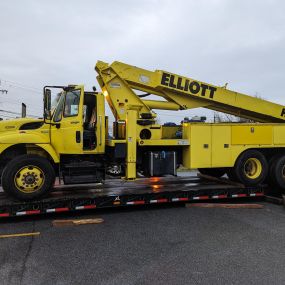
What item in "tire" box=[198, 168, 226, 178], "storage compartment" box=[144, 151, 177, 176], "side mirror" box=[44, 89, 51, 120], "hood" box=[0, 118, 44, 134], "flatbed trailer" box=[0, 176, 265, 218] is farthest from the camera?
"tire" box=[198, 168, 226, 178]

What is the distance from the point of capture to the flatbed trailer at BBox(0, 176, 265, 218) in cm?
712

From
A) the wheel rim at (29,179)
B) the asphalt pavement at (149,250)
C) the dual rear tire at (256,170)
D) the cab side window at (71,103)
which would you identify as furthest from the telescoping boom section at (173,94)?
the asphalt pavement at (149,250)

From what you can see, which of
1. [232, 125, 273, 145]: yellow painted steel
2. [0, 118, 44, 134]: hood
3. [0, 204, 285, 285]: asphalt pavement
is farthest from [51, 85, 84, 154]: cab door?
[232, 125, 273, 145]: yellow painted steel

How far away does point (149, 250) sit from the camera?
18.1ft

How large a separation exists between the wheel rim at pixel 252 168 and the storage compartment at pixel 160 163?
6.74ft

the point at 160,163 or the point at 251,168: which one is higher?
the point at 160,163

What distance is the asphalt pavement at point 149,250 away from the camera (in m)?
4.58

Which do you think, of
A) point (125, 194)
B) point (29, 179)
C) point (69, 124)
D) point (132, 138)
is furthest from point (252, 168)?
point (29, 179)

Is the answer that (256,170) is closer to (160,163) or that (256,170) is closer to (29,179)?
(160,163)

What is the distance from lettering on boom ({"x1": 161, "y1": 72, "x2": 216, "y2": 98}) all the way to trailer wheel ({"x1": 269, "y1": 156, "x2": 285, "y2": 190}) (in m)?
2.52

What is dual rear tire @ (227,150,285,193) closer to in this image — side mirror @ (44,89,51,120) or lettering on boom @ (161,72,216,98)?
lettering on boom @ (161,72,216,98)

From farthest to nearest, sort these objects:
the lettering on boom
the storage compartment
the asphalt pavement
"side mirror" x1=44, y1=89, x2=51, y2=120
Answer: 1. the lettering on boom
2. the storage compartment
3. "side mirror" x1=44, y1=89, x2=51, y2=120
4. the asphalt pavement

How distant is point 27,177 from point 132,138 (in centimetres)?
259

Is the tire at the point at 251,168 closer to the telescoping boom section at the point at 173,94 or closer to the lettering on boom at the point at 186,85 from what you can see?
the telescoping boom section at the point at 173,94
